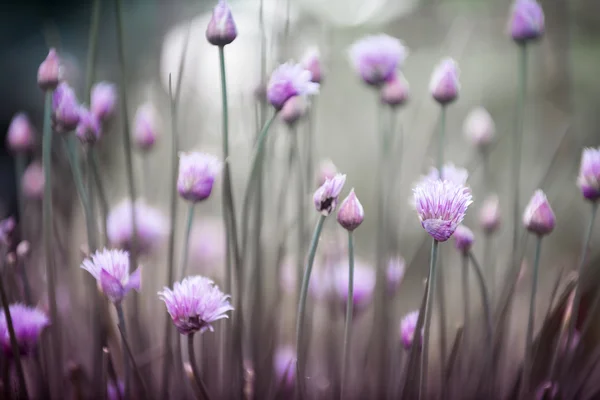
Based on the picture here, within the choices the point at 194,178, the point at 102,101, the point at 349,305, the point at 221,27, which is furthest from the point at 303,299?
the point at 102,101

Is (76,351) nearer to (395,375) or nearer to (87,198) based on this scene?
(87,198)

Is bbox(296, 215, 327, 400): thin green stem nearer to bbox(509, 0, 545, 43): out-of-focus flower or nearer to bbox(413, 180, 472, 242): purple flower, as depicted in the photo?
bbox(413, 180, 472, 242): purple flower

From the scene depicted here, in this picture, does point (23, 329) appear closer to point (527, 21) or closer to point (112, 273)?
point (112, 273)

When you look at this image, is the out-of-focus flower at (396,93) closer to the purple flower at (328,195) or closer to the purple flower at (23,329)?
the purple flower at (328,195)

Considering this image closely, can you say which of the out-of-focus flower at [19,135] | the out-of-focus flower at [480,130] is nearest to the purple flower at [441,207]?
the out-of-focus flower at [480,130]

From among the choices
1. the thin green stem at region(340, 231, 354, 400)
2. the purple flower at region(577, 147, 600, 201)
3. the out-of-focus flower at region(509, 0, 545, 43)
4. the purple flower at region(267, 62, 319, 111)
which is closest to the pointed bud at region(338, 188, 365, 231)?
the thin green stem at region(340, 231, 354, 400)

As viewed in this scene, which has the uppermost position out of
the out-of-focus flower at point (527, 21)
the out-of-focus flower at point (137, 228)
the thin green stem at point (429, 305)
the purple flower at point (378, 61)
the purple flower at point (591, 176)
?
the out-of-focus flower at point (527, 21)
